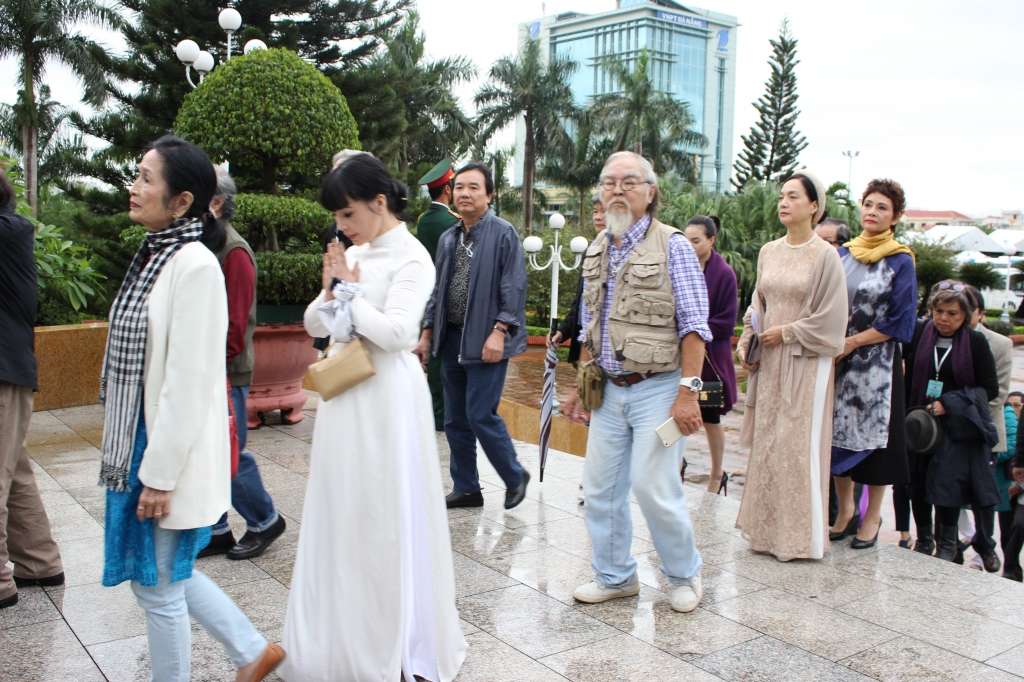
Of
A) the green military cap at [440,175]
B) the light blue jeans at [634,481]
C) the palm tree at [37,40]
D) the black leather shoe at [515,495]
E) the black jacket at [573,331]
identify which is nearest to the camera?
the light blue jeans at [634,481]

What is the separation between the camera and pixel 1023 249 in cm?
3591

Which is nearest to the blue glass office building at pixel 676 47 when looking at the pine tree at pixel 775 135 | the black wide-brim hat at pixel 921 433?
the pine tree at pixel 775 135

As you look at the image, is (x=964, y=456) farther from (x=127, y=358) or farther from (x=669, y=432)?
(x=127, y=358)

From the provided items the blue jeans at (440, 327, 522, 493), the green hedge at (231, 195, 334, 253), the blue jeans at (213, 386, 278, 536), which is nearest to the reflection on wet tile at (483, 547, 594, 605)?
the blue jeans at (440, 327, 522, 493)

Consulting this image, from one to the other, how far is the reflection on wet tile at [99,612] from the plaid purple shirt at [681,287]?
6.60 ft

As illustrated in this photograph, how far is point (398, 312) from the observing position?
2701 mm

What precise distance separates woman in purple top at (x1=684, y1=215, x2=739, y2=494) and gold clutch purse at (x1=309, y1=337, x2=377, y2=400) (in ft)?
11.3

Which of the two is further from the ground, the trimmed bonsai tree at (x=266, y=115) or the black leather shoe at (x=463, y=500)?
the trimmed bonsai tree at (x=266, y=115)

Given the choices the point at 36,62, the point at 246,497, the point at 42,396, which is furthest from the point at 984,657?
the point at 36,62

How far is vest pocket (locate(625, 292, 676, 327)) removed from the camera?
3.38 m

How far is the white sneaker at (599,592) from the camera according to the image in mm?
3564

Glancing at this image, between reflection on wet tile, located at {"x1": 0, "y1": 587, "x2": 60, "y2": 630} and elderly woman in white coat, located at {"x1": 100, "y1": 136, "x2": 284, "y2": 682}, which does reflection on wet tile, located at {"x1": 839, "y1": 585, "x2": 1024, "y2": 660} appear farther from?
reflection on wet tile, located at {"x1": 0, "y1": 587, "x2": 60, "y2": 630}

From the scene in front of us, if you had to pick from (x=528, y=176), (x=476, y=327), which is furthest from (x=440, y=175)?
(x=528, y=176)

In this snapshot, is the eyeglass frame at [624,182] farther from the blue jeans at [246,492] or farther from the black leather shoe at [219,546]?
the black leather shoe at [219,546]
